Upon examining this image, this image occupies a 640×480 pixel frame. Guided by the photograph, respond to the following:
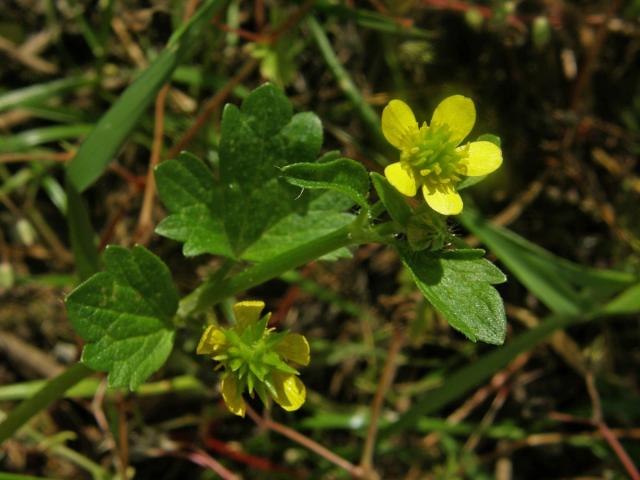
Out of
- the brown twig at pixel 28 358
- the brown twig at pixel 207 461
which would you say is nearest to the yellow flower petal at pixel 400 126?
the brown twig at pixel 207 461

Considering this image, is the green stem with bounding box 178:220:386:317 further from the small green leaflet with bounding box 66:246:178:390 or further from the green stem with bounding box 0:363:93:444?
the green stem with bounding box 0:363:93:444

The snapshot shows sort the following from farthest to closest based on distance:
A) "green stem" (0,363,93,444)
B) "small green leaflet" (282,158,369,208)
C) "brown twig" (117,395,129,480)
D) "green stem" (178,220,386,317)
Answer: "brown twig" (117,395,129,480) < "green stem" (0,363,93,444) < "green stem" (178,220,386,317) < "small green leaflet" (282,158,369,208)

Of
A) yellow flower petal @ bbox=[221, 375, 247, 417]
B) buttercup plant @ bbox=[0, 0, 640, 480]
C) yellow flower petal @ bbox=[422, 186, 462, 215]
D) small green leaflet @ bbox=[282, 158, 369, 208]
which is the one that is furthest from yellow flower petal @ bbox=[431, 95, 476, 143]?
yellow flower petal @ bbox=[221, 375, 247, 417]

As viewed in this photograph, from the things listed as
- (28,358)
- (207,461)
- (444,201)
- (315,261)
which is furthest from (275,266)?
(28,358)

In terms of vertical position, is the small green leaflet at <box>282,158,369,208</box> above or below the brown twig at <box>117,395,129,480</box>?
above

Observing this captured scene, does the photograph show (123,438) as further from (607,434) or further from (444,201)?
(607,434)

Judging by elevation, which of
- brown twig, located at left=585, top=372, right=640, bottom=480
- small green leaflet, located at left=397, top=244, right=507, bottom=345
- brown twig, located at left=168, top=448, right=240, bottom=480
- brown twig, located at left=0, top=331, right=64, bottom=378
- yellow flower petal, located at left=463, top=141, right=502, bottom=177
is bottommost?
brown twig, located at left=585, top=372, right=640, bottom=480
